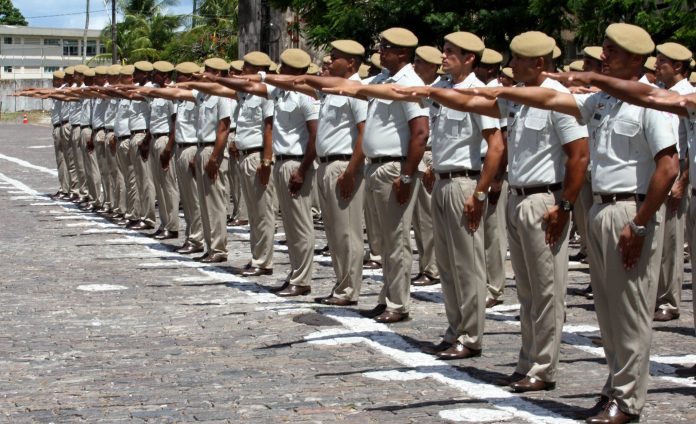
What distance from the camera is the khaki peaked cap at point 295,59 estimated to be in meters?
13.0

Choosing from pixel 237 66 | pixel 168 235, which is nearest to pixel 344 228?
pixel 237 66

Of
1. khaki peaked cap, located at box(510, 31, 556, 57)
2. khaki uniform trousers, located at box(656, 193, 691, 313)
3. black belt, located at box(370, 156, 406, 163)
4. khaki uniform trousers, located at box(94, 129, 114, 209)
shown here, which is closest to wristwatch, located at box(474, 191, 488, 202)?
khaki peaked cap, located at box(510, 31, 556, 57)

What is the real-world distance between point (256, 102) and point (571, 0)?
6214 millimetres

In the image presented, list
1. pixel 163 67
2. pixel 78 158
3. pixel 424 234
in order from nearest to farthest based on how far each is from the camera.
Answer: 1. pixel 424 234
2. pixel 163 67
3. pixel 78 158

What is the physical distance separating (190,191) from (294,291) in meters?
4.25

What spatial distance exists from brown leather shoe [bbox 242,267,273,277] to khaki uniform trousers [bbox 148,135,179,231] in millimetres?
4039

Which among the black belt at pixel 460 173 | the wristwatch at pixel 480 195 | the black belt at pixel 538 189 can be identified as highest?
the black belt at pixel 460 173

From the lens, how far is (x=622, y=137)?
776 cm

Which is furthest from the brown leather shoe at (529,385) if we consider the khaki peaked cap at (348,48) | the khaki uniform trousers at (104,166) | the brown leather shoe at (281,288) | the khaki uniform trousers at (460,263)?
the khaki uniform trousers at (104,166)

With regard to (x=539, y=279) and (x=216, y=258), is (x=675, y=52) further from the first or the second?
(x=216, y=258)

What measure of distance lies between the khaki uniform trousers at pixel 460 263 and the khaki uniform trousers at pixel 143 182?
33.5 ft

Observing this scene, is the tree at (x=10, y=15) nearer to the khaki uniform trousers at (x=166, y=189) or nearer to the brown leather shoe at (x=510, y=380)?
the khaki uniform trousers at (x=166, y=189)

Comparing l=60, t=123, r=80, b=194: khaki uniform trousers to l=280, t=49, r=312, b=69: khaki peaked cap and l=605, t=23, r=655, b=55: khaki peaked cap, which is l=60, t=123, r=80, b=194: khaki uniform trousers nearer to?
l=280, t=49, r=312, b=69: khaki peaked cap

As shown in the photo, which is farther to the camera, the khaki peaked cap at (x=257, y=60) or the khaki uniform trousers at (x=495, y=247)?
the khaki peaked cap at (x=257, y=60)
